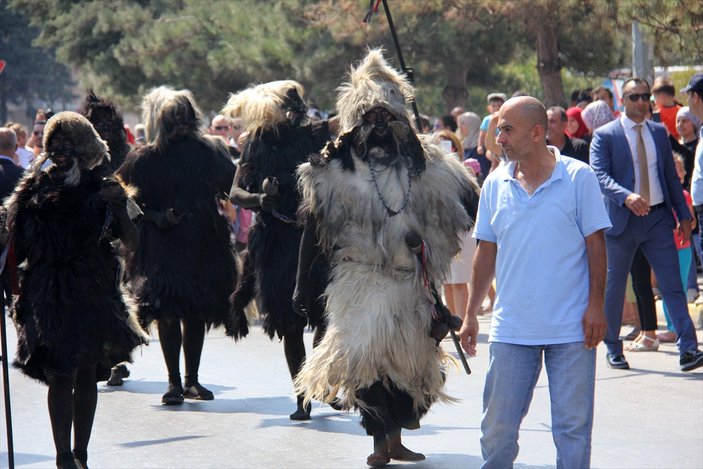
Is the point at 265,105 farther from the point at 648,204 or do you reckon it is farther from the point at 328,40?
the point at 328,40

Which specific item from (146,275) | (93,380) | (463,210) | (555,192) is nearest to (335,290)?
(463,210)

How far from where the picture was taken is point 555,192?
539cm

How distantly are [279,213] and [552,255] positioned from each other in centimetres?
329

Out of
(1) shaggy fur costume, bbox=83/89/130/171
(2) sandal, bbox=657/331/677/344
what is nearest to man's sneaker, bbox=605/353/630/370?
(2) sandal, bbox=657/331/677/344

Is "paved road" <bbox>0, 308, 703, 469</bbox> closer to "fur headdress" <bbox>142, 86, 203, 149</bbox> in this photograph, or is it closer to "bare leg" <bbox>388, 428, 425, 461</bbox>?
"bare leg" <bbox>388, 428, 425, 461</bbox>

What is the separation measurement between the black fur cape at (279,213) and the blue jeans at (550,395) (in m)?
2.98

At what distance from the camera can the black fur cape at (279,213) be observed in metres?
8.34

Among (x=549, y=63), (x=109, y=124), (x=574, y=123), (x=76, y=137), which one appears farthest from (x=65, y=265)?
(x=549, y=63)

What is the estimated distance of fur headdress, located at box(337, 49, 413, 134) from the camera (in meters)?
6.94

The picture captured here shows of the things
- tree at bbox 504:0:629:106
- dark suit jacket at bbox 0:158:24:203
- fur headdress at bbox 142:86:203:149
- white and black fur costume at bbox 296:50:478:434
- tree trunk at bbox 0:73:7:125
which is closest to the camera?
white and black fur costume at bbox 296:50:478:434

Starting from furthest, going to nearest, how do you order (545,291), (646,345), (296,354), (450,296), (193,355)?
(450,296) → (646,345) → (193,355) → (296,354) → (545,291)

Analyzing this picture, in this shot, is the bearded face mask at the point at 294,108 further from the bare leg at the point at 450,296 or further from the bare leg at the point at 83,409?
the bare leg at the point at 450,296

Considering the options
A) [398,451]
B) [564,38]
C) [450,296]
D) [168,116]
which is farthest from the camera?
[564,38]

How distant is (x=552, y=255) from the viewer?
5.38 meters
